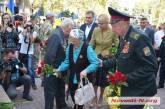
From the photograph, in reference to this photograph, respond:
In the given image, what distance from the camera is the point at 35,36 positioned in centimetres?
1107

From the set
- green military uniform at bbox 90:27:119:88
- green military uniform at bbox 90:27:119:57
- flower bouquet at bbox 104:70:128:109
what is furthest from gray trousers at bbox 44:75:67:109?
flower bouquet at bbox 104:70:128:109

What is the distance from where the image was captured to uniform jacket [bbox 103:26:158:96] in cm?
450

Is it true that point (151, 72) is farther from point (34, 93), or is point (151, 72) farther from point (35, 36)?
point (35, 36)

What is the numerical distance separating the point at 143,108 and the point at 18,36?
6.18m

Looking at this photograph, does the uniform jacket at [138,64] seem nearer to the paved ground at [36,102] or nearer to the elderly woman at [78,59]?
the elderly woman at [78,59]

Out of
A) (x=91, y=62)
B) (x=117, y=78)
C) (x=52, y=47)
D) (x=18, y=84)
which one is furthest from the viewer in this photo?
(x=18, y=84)

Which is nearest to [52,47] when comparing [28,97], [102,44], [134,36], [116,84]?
[102,44]

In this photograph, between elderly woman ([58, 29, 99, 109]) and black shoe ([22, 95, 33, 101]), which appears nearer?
elderly woman ([58, 29, 99, 109])

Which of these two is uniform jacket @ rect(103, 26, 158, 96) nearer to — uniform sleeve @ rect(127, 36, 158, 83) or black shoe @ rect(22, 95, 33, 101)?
uniform sleeve @ rect(127, 36, 158, 83)

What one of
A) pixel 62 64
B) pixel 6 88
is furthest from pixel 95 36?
pixel 6 88

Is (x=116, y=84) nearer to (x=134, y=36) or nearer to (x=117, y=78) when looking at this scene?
(x=117, y=78)

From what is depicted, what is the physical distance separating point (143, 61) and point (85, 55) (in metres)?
2.64

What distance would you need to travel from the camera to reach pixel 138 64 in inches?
179

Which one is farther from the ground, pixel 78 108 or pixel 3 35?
pixel 3 35
